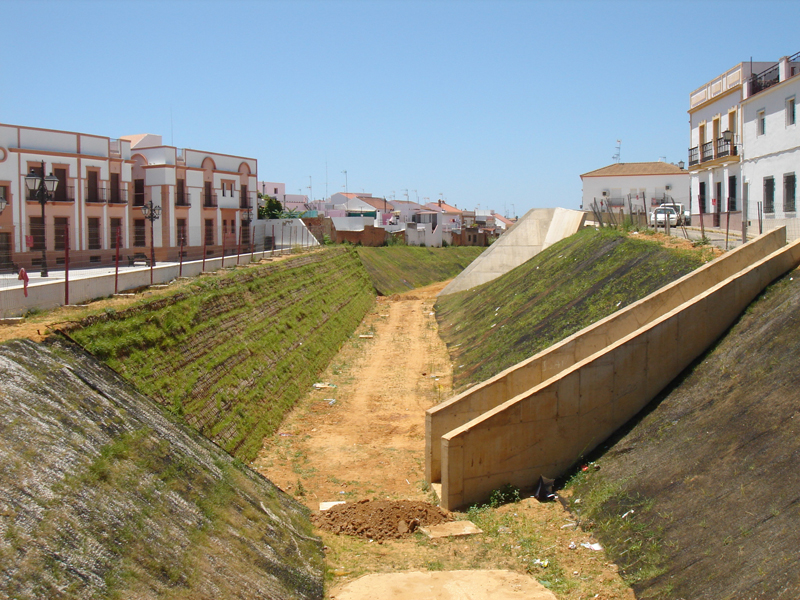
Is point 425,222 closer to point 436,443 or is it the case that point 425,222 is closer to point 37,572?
point 436,443

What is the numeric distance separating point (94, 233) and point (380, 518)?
31.5 metres

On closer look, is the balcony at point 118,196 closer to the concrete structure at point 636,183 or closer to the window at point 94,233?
the window at point 94,233

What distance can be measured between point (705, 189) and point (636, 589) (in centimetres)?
3250

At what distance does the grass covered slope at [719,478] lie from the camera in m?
8.18

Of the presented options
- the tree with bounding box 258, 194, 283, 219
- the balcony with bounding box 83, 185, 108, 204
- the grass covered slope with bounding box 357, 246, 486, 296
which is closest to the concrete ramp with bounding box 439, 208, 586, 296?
the grass covered slope with bounding box 357, 246, 486, 296

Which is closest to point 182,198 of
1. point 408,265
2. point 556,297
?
point 408,265

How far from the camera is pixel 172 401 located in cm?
1325

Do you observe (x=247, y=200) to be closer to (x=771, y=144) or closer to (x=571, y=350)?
(x=771, y=144)

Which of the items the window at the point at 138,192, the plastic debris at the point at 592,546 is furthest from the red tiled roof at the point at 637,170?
the plastic debris at the point at 592,546

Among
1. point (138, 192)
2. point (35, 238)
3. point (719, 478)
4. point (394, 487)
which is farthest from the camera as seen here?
point (138, 192)

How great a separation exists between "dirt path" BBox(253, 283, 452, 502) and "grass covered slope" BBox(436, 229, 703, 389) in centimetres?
136

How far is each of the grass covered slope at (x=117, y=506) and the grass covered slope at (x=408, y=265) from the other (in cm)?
3808

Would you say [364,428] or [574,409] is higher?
[574,409]

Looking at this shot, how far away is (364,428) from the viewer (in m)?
18.5
